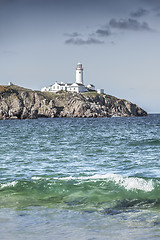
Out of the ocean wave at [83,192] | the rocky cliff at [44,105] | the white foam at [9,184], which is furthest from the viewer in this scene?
the rocky cliff at [44,105]

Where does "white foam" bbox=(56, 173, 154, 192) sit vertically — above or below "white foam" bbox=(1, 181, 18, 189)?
above

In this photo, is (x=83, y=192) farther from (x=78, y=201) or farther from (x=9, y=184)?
(x=9, y=184)

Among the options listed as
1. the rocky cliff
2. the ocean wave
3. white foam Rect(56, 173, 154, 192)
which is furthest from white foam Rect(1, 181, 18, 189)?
the rocky cliff

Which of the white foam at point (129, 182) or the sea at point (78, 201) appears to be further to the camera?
the white foam at point (129, 182)

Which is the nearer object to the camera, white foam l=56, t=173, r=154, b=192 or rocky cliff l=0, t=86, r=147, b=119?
white foam l=56, t=173, r=154, b=192

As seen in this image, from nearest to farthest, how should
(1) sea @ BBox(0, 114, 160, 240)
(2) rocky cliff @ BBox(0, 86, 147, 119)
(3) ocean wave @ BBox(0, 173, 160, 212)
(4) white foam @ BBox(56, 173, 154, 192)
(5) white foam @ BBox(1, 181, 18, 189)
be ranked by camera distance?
1. (1) sea @ BBox(0, 114, 160, 240)
2. (3) ocean wave @ BBox(0, 173, 160, 212)
3. (4) white foam @ BBox(56, 173, 154, 192)
4. (5) white foam @ BBox(1, 181, 18, 189)
5. (2) rocky cliff @ BBox(0, 86, 147, 119)

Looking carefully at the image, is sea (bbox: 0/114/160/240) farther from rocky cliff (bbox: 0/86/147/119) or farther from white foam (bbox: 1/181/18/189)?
rocky cliff (bbox: 0/86/147/119)

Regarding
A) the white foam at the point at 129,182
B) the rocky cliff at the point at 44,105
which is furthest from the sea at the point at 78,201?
the rocky cliff at the point at 44,105

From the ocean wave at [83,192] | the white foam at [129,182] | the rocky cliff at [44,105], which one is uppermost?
the rocky cliff at [44,105]

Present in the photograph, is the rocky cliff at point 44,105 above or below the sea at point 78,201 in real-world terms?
above

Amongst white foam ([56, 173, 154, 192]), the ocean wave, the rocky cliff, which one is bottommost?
the ocean wave

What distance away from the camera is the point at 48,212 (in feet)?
32.1

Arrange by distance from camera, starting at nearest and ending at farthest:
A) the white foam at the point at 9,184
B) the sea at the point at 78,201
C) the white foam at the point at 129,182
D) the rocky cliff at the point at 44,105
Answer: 1. the sea at the point at 78,201
2. the white foam at the point at 129,182
3. the white foam at the point at 9,184
4. the rocky cliff at the point at 44,105

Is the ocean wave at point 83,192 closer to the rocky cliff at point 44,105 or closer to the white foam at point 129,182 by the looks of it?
the white foam at point 129,182
